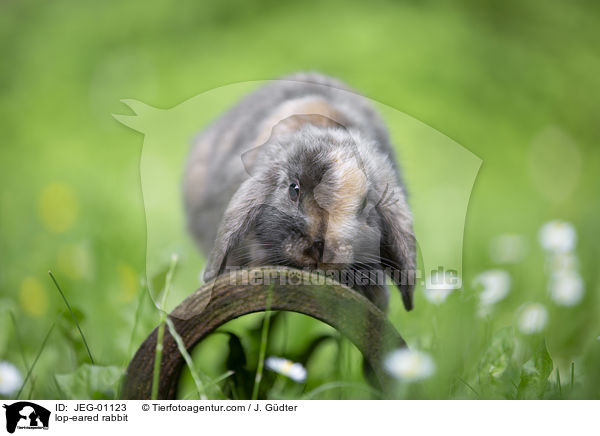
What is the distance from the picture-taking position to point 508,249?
68.3 inches

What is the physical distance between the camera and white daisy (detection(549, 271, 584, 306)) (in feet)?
4.93

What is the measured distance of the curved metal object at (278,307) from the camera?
952 millimetres

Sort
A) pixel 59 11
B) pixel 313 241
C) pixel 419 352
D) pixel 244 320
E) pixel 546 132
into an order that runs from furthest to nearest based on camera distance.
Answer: pixel 546 132 → pixel 59 11 → pixel 244 320 → pixel 419 352 → pixel 313 241

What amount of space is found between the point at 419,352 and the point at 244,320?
0.63 meters

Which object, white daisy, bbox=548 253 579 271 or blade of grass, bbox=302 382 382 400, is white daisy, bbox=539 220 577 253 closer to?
white daisy, bbox=548 253 579 271

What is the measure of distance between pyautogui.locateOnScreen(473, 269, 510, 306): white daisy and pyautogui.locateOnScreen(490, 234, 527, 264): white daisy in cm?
12

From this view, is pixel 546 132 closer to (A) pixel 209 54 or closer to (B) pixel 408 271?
(A) pixel 209 54

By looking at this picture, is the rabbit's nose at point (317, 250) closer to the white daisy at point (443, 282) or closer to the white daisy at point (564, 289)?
the white daisy at point (443, 282)

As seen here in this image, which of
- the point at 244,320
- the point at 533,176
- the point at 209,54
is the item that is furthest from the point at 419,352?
the point at 209,54

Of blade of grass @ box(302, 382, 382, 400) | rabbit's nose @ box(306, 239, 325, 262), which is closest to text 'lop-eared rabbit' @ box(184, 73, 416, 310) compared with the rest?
rabbit's nose @ box(306, 239, 325, 262)

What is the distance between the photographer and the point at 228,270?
1.06 m

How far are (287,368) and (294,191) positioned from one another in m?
0.30

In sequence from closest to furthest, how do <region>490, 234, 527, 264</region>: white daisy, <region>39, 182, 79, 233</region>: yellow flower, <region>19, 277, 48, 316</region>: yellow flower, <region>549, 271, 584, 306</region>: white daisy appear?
1. <region>549, 271, 584, 306</region>: white daisy
2. <region>19, 277, 48, 316</region>: yellow flower
3. <region>490, 234, 527, 264</region>: white daisy
4. <region>39, 182, 79, 233</region>: yellow flower
